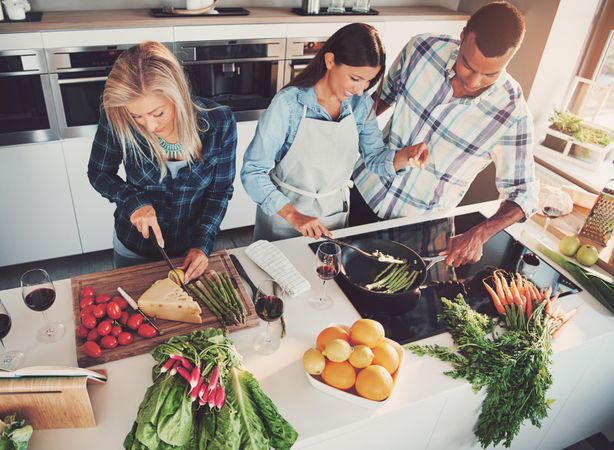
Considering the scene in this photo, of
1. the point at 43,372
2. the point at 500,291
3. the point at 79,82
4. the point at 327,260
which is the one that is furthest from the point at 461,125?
the point at 79,82

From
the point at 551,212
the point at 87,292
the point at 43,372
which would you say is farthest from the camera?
the point at 551,212

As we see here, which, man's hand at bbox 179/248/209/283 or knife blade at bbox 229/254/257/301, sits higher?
man's hand at bbox 179/248/209/283

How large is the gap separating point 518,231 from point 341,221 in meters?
0.77

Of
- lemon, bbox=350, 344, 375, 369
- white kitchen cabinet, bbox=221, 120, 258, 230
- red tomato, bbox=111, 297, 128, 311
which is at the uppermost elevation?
lemon, bbox=350, 344, 375, 369

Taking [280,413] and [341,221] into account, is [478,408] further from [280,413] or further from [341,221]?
[341,221]

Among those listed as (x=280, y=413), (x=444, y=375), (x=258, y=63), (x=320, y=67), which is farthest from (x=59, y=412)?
(x=258, y=63)

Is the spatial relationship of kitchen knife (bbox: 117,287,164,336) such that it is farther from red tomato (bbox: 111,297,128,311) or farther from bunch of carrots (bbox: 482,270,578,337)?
bunch of carrots (bbox: 482,270,578,337)

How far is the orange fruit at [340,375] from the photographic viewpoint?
1.31m

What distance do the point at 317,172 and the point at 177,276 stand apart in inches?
27.3

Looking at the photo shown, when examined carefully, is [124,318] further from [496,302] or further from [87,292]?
[496,302]

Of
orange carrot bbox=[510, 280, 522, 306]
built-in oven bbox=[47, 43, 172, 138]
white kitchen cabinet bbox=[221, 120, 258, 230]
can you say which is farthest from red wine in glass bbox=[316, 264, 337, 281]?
white kitchen cabinet bbox=[221, 120, 258, 230]

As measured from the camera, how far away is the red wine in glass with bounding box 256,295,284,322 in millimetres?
1365

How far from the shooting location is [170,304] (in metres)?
1.45

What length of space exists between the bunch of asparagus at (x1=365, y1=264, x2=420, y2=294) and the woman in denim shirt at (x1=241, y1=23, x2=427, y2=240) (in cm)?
25
